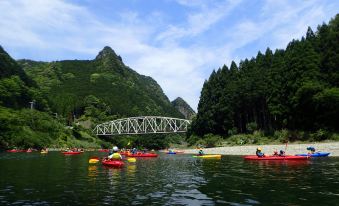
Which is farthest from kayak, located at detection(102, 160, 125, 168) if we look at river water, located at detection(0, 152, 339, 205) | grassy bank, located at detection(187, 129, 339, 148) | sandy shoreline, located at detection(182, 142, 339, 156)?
grassy bank, located at detection(187, 129, 339, 148)

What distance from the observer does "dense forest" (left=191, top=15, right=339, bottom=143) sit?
215ft

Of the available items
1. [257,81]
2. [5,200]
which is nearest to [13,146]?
[257,81]

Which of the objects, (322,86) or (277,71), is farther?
(277,71)

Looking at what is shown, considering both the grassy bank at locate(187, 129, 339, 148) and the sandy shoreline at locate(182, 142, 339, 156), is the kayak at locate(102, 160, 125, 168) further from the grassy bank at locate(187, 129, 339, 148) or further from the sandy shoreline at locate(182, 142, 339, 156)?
the grassy bank at locate(187, 129, 339, 148)

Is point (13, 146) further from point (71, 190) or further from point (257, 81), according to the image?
point (71, 190)

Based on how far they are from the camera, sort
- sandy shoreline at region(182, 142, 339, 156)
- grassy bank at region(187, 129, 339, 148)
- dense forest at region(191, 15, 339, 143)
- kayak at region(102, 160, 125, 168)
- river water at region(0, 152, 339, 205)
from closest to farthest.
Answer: river water at region(0, 152, 339, 205)
kayak at region(102, 160, 125, 168)
sandy shoreline at region(182, 142, 339, 156)
grassy bank at region(187, 129, 339, 148)
dense forest at region(191, 15, 339, 143)

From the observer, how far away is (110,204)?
1722cm

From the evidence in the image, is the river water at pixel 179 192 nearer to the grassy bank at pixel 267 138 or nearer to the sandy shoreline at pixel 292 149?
the sandy shoreline at pixel 292 149

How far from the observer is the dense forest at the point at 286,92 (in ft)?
215

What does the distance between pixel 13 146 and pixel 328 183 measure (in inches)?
3503

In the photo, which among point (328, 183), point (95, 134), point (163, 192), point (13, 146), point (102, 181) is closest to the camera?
point (163, 192)

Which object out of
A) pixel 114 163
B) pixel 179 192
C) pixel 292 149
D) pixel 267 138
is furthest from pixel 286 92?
pixel 179 192

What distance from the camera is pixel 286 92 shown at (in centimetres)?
7306

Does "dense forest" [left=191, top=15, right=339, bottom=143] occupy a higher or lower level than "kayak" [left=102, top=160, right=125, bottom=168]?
higher
